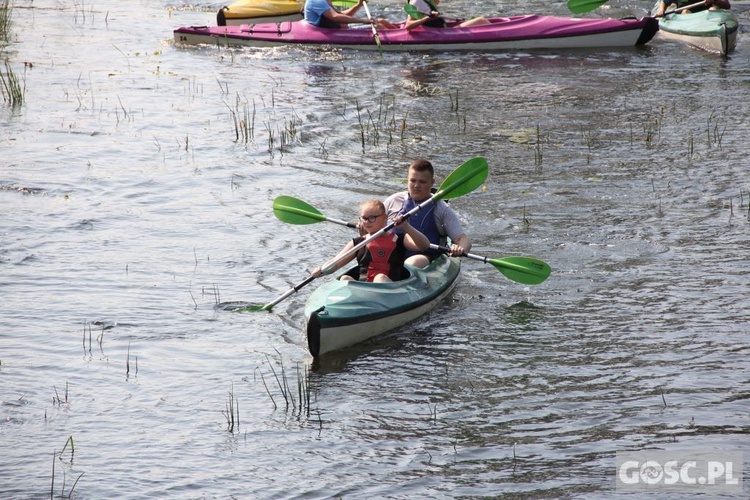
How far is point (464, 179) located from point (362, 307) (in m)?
→ 1.51

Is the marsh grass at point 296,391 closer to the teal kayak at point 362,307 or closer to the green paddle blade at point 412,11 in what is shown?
the teal kayak at point 362,307

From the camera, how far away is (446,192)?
6.99 meters

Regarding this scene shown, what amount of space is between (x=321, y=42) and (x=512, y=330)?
10422 mm

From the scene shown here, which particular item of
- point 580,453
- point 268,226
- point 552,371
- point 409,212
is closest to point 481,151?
point 268,226

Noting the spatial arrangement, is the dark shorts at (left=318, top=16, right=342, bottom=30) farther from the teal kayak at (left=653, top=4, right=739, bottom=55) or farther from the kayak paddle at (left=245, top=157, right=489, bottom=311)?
the kayak paddle at (left=245, top=157, right=489, bottom=311)

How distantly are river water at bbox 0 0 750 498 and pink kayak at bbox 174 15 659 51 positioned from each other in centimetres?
109

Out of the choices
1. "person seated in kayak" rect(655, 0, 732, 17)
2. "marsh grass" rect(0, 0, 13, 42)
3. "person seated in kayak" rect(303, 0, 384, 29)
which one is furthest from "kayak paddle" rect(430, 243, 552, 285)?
"marsh grass" rect(0, 0, 13, 42)

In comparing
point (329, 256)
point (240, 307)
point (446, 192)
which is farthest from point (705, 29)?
point (240, 307)

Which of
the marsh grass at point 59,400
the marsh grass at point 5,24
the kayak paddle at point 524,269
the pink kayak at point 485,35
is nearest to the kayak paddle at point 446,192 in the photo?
the kayak paddle at point 524,269

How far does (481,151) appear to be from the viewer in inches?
426

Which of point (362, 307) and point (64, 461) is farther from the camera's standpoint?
point (362, 307)

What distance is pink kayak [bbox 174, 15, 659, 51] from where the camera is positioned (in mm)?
15594

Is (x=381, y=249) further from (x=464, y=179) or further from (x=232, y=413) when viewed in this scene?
(x=232, y=413)

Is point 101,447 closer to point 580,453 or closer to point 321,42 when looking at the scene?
point 580,453
